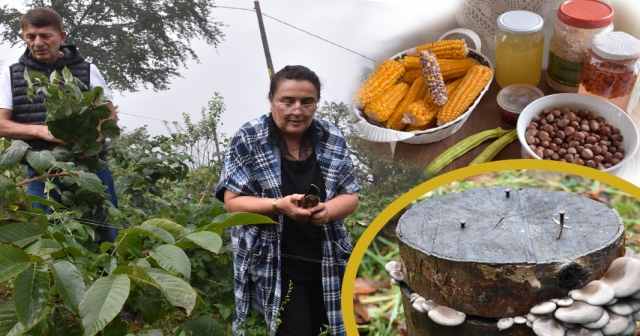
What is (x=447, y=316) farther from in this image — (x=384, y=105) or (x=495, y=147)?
(x=384, y=105)

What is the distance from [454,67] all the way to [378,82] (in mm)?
258

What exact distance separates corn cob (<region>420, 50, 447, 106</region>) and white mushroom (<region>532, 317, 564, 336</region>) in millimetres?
992

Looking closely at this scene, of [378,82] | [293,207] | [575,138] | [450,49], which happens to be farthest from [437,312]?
[450,49]

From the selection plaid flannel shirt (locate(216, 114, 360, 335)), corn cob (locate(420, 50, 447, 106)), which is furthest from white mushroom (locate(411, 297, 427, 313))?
corn cob (locate(420, 50, 447, 106))

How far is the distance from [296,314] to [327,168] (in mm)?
397

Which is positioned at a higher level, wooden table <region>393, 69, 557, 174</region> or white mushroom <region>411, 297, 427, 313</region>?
white mushroom <region>411, 297, 427, 313</region>

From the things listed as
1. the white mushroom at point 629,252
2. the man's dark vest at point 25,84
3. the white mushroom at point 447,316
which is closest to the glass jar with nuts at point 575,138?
the white mushroom at point 629,252

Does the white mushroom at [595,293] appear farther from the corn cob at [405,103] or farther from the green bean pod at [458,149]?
the corn cob at [405,103]

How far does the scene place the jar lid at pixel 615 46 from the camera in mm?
1731

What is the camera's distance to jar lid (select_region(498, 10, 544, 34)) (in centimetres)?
193

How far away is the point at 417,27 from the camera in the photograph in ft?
7.50

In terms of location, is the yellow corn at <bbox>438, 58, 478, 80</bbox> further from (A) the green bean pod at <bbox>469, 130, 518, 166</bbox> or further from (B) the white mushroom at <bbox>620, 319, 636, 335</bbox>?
(B) the white mushroom at <bbox>620, 319, 636, 335</bbox>

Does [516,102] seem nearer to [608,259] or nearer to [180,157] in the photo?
[608,259]

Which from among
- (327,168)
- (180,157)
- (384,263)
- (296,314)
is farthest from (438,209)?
(180,157)
